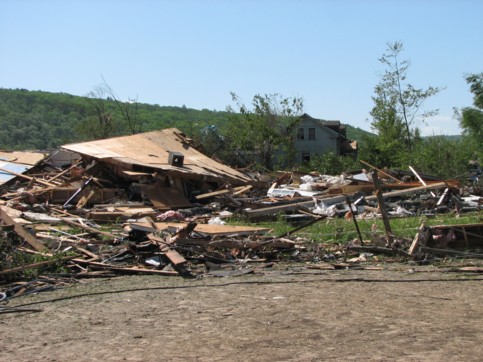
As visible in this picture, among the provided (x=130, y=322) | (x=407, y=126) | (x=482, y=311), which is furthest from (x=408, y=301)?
(x=407, y=126)

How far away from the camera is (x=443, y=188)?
1834 centimetres

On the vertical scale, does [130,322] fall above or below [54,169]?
below

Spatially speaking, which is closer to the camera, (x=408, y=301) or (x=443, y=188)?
(x=408, y=301)

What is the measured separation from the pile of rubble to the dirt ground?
3.33 ft

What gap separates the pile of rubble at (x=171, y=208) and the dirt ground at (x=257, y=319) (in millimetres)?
1016

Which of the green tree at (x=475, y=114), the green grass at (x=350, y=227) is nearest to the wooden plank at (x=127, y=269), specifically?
the green grass at (x=350, y=227)

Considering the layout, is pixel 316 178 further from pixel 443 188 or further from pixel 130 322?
pixel 130 322

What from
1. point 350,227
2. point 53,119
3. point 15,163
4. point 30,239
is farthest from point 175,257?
point 53,119

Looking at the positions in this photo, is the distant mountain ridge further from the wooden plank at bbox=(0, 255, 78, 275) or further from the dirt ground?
the dirt ground

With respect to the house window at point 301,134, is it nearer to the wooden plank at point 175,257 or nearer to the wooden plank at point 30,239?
the wooden plank at point 30,239

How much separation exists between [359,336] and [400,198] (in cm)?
1371

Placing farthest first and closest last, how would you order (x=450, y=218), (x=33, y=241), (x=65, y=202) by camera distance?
1. (x=65, y=202)
2. (x=450, y=218)
3. (x=33, y=241)

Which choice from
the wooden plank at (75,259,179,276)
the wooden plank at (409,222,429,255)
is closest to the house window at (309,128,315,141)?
the wooden plank at (409,222,429,255)

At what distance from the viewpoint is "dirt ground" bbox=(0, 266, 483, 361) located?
494 centimetres
